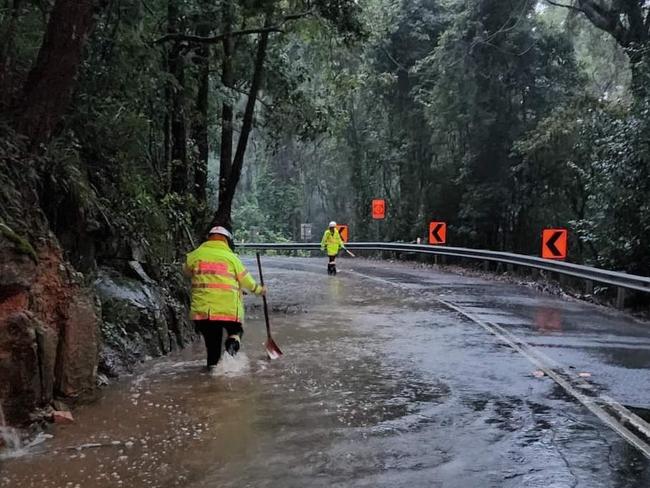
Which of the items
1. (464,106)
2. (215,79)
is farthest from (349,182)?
(215,79)

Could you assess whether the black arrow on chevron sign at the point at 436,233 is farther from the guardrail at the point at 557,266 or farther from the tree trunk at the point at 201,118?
the tree trunk at the point at 201,118

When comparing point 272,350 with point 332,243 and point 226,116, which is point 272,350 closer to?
point 226,116

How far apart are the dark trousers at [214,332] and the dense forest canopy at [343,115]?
72.9 inches

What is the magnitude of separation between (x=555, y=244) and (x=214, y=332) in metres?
13.0

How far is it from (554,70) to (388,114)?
10657mm

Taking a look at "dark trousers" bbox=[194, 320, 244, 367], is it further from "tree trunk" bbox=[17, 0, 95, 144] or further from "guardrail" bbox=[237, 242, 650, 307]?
"guardrail" bbox=[237, 242, 650, 307]

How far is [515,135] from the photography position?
89.1ft

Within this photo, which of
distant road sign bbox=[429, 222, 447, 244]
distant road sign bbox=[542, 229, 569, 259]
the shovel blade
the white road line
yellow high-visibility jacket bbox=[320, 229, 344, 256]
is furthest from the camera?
distant road sign bbox=[429, 222, 447, 244]

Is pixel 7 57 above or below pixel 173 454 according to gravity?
above

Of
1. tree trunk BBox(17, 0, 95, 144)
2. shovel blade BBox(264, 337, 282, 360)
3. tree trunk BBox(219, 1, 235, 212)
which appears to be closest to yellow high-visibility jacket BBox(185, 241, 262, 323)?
shovel blade BBox(264, 337, 282, 360)

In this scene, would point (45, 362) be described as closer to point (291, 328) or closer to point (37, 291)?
point (37, 291)

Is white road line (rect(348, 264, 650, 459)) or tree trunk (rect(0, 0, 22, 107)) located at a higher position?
tree trunk (rect(0, 0, 22, 107))

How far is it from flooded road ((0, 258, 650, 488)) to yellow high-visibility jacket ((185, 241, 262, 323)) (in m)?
0.76

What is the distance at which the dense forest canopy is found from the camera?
892 cm
